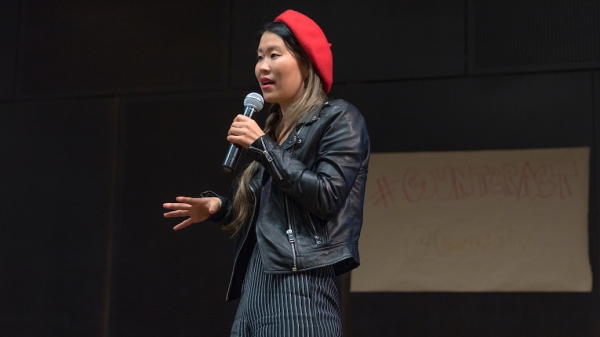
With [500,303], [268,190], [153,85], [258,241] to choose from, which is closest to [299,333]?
[258,241]

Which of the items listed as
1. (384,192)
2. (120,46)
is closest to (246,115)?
A: (384,192)

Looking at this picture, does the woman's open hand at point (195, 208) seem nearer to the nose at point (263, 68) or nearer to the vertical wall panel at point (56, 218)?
the nose at point (263, 68)

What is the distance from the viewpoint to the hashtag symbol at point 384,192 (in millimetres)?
3387

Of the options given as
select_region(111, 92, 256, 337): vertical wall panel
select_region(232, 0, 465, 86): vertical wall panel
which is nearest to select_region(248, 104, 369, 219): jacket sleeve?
select_region(232, 0, 465, 86): vertical wall panel

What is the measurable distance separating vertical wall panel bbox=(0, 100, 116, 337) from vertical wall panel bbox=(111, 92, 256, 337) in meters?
0.11

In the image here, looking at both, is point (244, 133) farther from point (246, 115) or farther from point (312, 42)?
point (312, 42)

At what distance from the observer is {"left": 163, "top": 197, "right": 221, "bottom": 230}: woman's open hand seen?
180cm

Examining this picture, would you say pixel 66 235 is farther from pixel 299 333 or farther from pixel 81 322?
pixel 299 333

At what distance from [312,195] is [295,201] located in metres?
0.11

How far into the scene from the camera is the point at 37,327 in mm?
3744

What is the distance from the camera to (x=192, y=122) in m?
3.72

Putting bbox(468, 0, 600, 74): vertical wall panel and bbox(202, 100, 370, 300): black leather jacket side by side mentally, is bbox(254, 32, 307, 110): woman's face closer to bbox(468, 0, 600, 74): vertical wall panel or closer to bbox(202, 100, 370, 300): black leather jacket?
bbox(202, 100, 370, 300): black leather jacket

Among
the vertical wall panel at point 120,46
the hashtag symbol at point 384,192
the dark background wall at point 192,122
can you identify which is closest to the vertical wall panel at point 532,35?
the dark background wall at point 192,122

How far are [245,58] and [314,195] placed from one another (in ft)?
7.23
